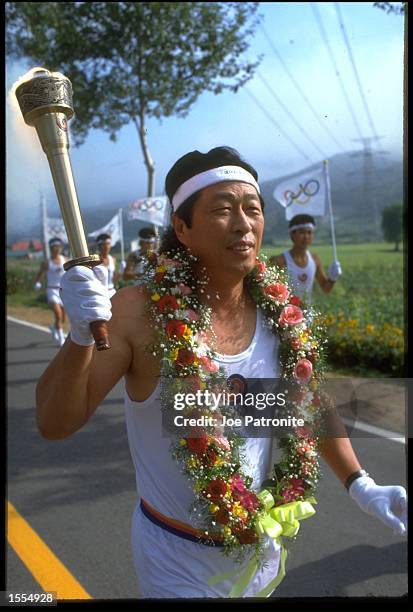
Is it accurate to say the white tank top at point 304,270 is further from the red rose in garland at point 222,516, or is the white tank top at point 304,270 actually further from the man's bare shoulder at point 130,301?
the red rose in garland at point 222,516

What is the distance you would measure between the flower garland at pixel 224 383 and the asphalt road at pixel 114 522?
1.55m

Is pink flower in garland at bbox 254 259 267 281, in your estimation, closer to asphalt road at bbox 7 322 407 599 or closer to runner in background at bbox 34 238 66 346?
asphalt road at bbox 7 322 407 599

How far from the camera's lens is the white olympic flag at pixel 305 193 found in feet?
26.6

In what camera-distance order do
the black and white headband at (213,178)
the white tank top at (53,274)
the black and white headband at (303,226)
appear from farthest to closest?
Answer: the white tank top at (53,274)
the black and white headband at (303,226)
the black and white headband at (213,178)

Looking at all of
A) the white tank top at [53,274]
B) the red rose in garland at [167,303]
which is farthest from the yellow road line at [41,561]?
the white tank top at [53,274]

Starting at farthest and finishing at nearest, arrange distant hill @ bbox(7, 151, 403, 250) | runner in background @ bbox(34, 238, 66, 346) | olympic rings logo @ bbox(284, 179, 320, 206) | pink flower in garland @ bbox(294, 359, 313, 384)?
distant hill @ bbox(7, 151, 403, 250) → runner in background @ bbox(34, 238, 66, 346) → olympic rings logo @ bbox(284, 179, 320, 206) → pink flower in garland @ bbox(294, 359, 313, 384)

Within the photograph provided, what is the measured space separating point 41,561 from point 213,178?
8.71 ft

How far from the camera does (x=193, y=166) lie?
1994 millimetres

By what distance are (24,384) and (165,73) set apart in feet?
22.5

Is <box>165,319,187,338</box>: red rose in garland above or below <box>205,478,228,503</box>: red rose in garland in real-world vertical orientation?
above

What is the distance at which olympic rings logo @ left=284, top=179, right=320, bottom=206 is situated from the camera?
8.12 meters

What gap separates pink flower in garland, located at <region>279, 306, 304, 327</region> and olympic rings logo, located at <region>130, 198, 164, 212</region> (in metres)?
9.04

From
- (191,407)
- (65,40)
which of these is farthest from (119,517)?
(65,40)

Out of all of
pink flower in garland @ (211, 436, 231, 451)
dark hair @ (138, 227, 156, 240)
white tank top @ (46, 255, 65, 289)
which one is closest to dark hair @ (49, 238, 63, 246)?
white tank top @ (46, 255, 65, 289)
